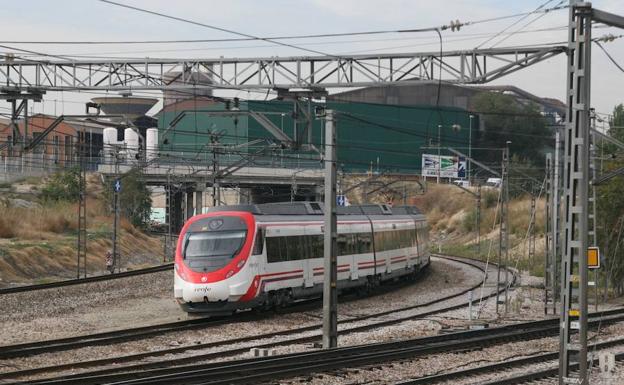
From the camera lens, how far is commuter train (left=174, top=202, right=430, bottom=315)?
2580 centimetres

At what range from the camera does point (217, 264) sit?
25906 mm

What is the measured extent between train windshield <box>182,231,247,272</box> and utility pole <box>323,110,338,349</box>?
453cm

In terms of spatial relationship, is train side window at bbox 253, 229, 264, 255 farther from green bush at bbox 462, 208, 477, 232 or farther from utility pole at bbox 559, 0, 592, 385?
green bush at bbox 462, 208, 477, 232

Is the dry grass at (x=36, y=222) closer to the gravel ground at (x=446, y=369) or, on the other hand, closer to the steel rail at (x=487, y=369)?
the gravel ground at (x=446, y=369)

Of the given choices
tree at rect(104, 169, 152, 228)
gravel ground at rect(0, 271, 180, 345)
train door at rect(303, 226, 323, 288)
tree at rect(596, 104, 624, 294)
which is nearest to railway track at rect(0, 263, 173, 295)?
gravel ground at rect(0, 271, 180, 345)

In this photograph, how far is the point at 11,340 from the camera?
22406 millimetres

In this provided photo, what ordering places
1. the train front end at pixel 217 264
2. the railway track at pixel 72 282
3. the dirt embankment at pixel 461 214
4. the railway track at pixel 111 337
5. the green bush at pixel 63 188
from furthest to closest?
the dirt embankment at pixel 461 214 → the green bush at pixel 63 188 → the railway track at pixel 72 282 → the train front end at pixel 217 264 → the railway track at pixel 111 337

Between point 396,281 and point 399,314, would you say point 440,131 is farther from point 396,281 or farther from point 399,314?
point 399,314

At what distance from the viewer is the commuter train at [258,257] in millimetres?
25797

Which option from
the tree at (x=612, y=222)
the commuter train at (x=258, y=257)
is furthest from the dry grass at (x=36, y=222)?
the tree at (x=612, y=222)

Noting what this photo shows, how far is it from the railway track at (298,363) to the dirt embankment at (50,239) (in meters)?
18.7

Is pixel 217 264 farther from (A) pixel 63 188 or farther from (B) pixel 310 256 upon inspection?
(A) pixel 63 188

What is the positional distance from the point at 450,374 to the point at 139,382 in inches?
227

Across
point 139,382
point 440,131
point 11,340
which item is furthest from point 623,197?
point 440,131
